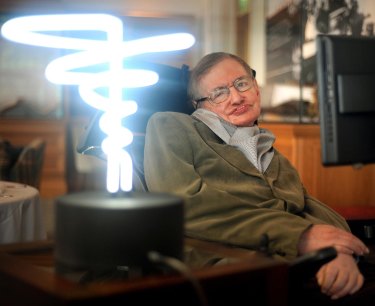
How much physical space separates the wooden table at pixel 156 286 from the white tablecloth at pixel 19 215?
0.89 m

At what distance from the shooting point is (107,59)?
1.24 metres

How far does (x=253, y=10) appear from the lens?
206 inches

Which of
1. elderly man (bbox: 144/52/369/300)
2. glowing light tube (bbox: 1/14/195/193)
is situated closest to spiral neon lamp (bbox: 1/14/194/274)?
glowing light tube (bbox: 1/14/195/193)

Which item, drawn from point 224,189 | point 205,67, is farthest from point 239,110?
point 224,189

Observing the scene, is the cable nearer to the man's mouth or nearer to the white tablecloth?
the man's mouth

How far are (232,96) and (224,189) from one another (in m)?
0.36

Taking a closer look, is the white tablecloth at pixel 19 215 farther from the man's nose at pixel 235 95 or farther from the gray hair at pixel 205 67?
the man's nose at pixel 235 95

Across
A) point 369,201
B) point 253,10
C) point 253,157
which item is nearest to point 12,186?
point 253,157

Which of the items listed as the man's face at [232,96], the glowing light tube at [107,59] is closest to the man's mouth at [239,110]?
the man's face at [232,96]

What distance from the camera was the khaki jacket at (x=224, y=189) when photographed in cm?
154

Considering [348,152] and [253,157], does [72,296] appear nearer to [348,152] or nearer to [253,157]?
[348,152]

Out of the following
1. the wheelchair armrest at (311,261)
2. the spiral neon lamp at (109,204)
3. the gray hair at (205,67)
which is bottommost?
the wheelchair armrest at (311,261)

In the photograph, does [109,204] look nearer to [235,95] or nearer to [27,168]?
[235,95]

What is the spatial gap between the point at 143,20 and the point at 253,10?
2257 mm
